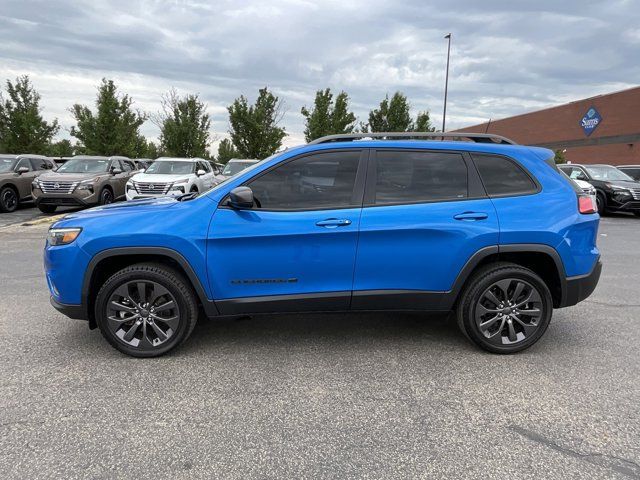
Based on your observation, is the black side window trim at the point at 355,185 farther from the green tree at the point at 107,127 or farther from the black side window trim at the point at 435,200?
the green tree at the point at 107,127

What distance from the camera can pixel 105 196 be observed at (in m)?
13.9

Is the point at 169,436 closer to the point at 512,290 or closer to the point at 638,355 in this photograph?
the point at 512,290

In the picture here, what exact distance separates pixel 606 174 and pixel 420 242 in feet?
48.3

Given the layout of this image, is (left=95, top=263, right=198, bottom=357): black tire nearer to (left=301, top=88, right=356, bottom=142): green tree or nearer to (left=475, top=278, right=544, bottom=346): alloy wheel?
(left=475, top=278, right=544, bottom=346): alloy wheel

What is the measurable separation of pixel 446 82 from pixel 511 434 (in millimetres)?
32166

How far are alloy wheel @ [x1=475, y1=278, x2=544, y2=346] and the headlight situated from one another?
3.13m

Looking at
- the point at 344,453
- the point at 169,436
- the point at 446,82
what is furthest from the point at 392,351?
the point at 446,82

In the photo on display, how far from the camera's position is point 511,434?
2691 mm

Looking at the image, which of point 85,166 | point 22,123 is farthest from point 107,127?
point 85,166

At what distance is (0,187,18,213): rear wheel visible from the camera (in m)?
13.4

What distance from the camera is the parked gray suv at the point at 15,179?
1341 centimetres

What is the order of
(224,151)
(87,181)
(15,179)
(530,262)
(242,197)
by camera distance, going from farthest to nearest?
1. (224,151)
2. (15,179)
3. (87,181)
4. (530,262)
5. (242,197)

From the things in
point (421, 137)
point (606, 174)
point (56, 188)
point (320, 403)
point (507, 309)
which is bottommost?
point (320, 403)

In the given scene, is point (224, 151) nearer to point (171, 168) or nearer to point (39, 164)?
point (39, 164)
